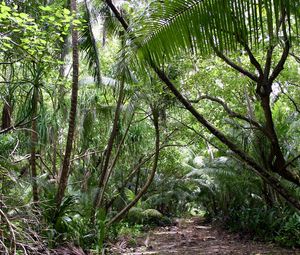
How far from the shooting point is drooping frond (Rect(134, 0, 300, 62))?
7.23 feet

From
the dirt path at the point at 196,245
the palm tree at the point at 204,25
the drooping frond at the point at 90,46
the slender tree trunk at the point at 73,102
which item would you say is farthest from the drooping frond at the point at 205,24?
the dirt path at the point at 196,245

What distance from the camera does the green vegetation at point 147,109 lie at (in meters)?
2.94

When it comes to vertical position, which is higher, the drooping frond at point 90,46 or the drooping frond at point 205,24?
the drooping frond at point 90,46

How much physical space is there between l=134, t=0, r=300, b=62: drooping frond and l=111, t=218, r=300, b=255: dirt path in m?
6.81

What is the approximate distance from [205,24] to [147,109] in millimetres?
9803

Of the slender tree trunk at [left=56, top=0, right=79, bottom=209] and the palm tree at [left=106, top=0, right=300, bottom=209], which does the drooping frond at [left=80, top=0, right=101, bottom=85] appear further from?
the palm tree at [left=106, top=0, right=300, bottom=209]

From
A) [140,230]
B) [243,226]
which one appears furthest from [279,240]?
[140,230]

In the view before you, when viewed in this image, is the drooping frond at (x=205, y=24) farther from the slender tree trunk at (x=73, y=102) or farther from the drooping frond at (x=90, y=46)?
the drooping frond at (x=90, y=46)

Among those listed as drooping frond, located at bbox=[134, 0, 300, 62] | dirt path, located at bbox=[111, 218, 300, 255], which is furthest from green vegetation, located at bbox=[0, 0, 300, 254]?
dirt path, located at bbox=[111, 218, 300, 255]

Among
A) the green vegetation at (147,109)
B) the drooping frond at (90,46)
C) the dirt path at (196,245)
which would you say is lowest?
the dirt path at (196,245)

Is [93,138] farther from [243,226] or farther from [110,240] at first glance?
[243,226]

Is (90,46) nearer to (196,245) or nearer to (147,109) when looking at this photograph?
(147,109)

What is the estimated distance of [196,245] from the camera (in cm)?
1018

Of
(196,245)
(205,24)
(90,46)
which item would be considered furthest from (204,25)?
(196,245)
